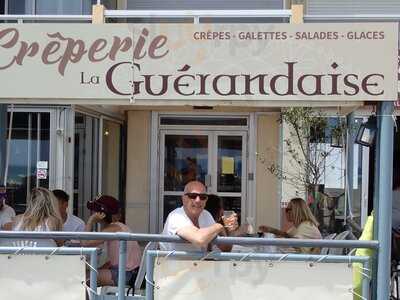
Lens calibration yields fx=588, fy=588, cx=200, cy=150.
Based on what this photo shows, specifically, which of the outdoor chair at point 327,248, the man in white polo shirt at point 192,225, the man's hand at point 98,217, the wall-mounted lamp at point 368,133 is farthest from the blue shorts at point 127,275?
the wall-mounted lamp at point 368,133

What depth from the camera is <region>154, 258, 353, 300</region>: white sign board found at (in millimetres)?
3639

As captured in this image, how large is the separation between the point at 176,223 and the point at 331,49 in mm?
1517

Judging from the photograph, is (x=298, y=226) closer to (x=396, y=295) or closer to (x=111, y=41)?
(x=396, y=295)

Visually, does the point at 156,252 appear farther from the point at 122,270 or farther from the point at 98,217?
the point at 98,217

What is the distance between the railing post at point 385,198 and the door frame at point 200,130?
6.00 meters

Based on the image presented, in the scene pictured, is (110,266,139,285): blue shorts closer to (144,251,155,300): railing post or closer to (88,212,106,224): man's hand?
(88,212,106,224): man's hand

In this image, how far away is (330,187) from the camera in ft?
28.7

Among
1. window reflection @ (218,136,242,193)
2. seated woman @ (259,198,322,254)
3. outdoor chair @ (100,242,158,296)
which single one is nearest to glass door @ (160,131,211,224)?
window reflection @ (218,136,242,193)

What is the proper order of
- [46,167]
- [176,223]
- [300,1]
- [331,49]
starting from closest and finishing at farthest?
1. [331,49]
2. [176,223]
3. [46,167]
4. [300,1]

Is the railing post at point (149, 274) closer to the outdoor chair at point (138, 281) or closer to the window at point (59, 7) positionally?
the outdoor chair at point (138, 281)

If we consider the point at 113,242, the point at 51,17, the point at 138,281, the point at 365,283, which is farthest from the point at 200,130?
the point at 365,283

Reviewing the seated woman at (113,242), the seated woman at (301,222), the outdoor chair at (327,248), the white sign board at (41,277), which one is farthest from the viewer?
the seated woman at (301,222)

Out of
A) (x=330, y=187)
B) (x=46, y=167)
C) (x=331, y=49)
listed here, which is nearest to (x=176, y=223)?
(x=331, y=49)

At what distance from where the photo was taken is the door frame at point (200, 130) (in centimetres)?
972
